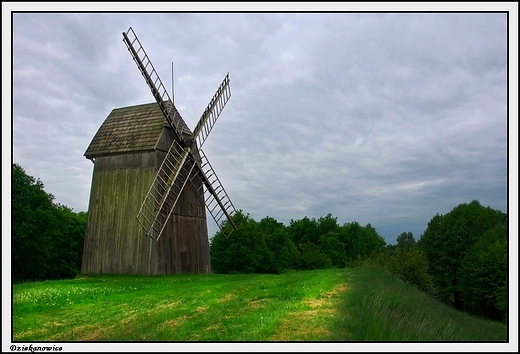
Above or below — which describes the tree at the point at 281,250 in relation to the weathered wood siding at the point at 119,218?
below

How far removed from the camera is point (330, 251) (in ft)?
213

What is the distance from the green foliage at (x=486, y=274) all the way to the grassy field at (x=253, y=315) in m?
31.8

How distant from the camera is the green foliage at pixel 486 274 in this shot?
42.5 meters

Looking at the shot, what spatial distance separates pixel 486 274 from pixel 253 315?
40.3 m

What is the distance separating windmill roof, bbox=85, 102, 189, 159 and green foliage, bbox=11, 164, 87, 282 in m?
7.74

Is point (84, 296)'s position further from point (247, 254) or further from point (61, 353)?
point (247, 254)

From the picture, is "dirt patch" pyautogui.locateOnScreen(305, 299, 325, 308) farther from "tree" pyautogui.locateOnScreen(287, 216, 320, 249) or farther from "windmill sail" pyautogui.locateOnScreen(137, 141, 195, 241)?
"tree" pyautogui.locateOnScreen(287, 216, 320, 249)

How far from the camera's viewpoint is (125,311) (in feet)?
43.5

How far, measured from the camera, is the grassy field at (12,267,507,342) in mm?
9328

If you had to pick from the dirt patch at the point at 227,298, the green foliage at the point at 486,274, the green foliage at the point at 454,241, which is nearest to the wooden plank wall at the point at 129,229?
the dirt patch at the point at 227,298

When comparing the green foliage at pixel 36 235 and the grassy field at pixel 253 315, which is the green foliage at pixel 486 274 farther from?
the green foliage at pixel 36 235

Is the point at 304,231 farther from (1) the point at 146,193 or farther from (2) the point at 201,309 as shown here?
(2) the point at 201,309

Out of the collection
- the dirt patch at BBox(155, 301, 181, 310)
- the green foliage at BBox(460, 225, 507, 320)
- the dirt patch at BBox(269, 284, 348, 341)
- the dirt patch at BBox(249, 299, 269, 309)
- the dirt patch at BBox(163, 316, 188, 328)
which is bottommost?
the green foliage at BBox(460, 225, 507, 320)

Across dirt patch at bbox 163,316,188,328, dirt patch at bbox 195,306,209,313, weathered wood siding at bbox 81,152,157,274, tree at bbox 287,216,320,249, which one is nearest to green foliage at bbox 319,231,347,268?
tree at bbox 287,216,320,249
